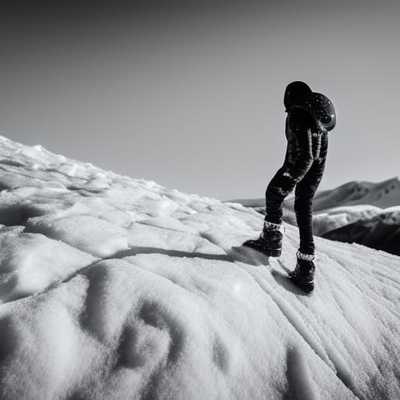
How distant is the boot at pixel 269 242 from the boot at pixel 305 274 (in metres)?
0.25

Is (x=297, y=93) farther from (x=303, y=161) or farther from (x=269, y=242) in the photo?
(x=269, y=242)

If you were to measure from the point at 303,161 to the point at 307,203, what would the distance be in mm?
316

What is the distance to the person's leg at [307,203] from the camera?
2037 mm

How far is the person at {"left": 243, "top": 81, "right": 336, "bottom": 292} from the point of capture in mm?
1857

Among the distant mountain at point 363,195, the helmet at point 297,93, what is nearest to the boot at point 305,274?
the helmet at point 297,93

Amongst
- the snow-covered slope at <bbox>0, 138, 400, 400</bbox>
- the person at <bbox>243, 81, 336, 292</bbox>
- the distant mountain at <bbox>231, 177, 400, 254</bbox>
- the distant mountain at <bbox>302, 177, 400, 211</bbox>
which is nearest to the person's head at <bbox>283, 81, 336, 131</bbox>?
the person at <bbox>243, 81, 336, 292</bbox>

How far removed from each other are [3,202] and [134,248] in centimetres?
131

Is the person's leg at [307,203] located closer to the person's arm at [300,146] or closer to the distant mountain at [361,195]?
the person's arm at [300,146]

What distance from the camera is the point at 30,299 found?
1319 millimetres

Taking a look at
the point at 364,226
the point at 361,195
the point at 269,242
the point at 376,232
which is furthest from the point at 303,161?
the point at 361,195

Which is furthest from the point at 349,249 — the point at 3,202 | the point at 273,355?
the point at 3,202

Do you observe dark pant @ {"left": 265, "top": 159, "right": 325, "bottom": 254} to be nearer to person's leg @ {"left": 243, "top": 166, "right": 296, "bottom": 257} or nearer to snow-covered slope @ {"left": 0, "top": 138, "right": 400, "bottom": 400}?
person's leg @ {"left": 243, "top": 166, "right": 296, "bottom": 257}

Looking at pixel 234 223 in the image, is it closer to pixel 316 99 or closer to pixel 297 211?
pixel 297 211

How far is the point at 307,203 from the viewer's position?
6.69ft
